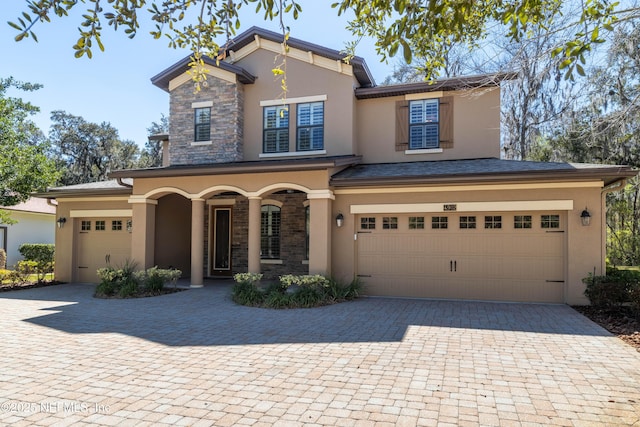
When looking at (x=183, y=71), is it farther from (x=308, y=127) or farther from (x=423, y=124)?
(x=423, y=124)

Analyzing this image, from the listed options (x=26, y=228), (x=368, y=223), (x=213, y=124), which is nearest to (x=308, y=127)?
(x=213, y=124)

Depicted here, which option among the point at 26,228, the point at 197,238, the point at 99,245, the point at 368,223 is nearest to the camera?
the point at 368,223

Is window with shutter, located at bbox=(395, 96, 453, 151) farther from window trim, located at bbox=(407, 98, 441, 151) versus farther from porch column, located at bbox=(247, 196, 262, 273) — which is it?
porch column, located at bbox=(247, 196, 262, 273)

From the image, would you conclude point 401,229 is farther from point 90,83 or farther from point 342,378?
point 90,83

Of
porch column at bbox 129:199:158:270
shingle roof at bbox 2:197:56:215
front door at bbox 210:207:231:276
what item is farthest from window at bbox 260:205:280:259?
shingle roof at bbox 2:197:56:215

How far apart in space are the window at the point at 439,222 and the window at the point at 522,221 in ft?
5.28

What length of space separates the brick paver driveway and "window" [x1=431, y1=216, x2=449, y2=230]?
2.58m

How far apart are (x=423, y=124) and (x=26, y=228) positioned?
69.1 ft

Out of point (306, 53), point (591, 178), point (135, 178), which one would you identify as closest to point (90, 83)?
point (135, 178)

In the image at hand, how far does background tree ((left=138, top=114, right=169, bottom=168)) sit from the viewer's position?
1438 inches

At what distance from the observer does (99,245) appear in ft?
46.9

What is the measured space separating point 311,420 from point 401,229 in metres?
7.79

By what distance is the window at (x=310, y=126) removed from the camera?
13.6 metres

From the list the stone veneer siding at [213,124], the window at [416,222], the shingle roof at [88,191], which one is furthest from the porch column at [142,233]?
the window at [416,222]
